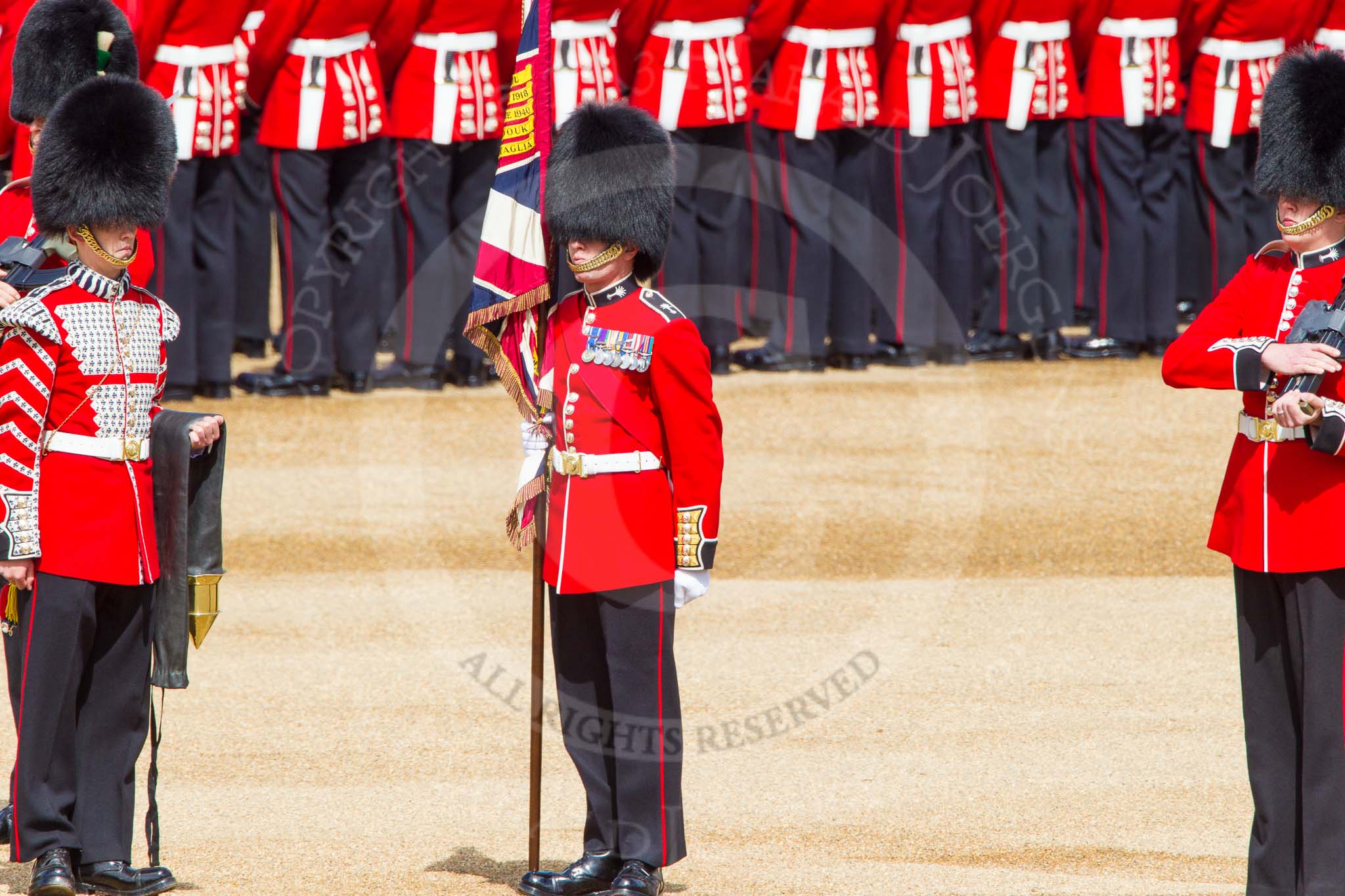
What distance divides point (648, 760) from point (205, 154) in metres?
4.60

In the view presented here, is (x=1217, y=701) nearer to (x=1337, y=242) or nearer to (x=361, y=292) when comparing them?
(x=1337, y=242)

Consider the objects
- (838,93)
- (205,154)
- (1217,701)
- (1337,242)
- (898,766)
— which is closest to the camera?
(1337,242)

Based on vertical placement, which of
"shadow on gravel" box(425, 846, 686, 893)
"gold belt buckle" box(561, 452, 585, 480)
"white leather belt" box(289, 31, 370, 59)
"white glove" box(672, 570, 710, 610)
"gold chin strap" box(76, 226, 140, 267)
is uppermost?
"white leather belt" box(289, 31, 370, 59)

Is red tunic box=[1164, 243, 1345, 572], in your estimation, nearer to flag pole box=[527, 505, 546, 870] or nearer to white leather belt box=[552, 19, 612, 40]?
flag pole box=[527, 505, 546, 870]

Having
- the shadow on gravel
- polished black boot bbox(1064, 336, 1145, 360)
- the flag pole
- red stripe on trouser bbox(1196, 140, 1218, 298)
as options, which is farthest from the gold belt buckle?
red stripe on trouser bbox(1196, 140, 1218, 298)

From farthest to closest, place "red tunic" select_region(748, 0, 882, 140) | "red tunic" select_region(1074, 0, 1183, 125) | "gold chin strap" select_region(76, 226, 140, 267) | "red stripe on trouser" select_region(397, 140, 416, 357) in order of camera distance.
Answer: "red tunic" select_region(1074, 0, 1183, 125), "red tunic" select_region(748, 0, 882, 140), "red stripe on trouser" select_region(397, 140, 416, 357), "gold chin strap" select_region(76, 226, 140, 267)

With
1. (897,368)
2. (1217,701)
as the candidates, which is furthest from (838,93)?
(1217,701)

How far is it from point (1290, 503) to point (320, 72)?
5.07m

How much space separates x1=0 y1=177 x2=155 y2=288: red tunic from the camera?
4.21 m

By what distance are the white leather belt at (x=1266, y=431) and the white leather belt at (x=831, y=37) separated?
4893 millimetres

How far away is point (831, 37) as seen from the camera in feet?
27.7

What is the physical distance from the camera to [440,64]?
8.06m

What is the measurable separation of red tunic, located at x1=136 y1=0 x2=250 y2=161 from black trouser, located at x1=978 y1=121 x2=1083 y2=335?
316 cm

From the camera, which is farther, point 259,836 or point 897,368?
point 897,368
